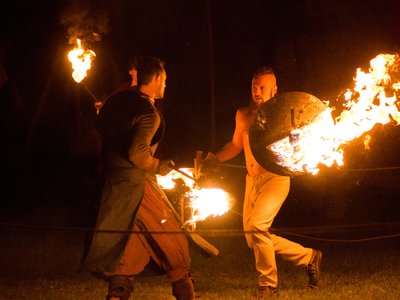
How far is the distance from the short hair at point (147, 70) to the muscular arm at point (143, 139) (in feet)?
1.26

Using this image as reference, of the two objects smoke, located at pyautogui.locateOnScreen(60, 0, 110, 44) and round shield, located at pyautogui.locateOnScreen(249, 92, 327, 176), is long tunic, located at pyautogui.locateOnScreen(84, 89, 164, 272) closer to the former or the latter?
round shield, located at pyautogui.locateOnScreen(249, 92, 327, 176)

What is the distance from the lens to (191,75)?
47.3 ft

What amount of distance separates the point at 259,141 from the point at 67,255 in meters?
3.95

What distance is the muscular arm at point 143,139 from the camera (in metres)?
5.72

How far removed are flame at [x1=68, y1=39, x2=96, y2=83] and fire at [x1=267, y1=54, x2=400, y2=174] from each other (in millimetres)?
2995

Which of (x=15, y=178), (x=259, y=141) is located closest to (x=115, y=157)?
(x=259, y=141)

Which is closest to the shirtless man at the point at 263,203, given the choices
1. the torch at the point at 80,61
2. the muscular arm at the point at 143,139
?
the muscular arm at the point at 143,139

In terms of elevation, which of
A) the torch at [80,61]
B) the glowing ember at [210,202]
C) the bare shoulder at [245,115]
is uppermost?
the torch at [80,61]

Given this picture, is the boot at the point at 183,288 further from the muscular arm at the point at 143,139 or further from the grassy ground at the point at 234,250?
the muscular arm at the point at 143,139

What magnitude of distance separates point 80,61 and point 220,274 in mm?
3053

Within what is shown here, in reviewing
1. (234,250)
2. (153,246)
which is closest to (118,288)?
(153,246)

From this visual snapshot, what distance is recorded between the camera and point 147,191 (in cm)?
593

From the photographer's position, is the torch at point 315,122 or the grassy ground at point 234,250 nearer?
the torch at point 315,122

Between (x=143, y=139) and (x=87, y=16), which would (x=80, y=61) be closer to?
(x=143, y=139)
